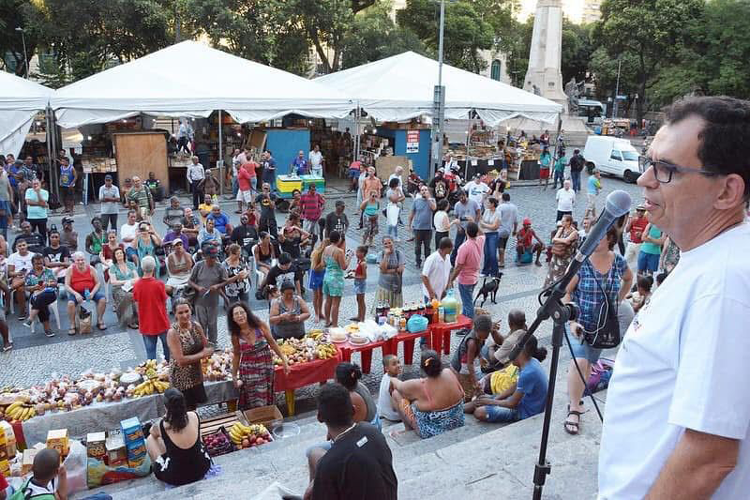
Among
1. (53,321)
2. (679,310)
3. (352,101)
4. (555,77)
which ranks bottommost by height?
(53,321)

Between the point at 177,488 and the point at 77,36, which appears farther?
the point at 77,36

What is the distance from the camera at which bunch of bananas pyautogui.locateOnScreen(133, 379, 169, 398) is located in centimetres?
641

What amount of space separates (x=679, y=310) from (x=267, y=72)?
18401 mm

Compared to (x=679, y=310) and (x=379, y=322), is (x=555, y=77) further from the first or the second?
(x=679, y=310)

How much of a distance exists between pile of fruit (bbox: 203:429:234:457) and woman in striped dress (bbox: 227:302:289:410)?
0.66 m

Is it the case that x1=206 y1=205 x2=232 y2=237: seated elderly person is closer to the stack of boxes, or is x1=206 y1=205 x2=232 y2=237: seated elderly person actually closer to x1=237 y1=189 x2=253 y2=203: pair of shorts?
x1=237 y1=189 x2=253 y2=203: pair of shorts

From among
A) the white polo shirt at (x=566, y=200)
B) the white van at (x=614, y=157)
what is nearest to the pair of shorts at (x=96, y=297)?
the white polo shirt at (x=566, y=200)

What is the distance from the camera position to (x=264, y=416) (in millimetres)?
6664

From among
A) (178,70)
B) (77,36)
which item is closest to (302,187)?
(178,70)

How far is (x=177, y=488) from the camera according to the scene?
5008mm

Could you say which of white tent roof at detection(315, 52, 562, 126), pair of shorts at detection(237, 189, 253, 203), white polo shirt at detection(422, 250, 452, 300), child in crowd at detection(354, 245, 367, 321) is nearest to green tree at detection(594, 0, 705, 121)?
white tent roof at detection(315, 52, 562, 126)

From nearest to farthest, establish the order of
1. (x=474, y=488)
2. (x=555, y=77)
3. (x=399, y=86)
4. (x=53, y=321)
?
(x=474, y=488) < (x=53, y=321) < (x=399, y=86) < (x=555, y=77)

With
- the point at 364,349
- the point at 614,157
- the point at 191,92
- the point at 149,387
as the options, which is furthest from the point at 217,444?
the point at 614,157

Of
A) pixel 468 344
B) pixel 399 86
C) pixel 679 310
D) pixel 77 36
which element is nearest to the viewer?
pixel 679 310
